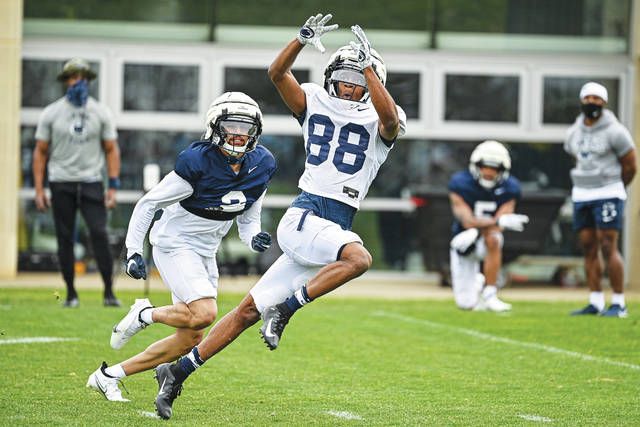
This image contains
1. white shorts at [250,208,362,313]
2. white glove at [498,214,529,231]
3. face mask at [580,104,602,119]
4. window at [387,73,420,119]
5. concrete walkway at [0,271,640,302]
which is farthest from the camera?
window at [387,73,420,119]

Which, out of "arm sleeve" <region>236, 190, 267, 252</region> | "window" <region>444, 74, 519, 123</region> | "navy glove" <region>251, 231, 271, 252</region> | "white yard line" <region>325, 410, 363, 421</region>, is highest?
"window" <region>444, 74, 519, 123</region>

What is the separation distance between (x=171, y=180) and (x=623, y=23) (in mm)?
14075

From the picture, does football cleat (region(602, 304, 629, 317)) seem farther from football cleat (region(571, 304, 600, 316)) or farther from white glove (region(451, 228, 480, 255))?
white glove (region(451, 228, 480, 255))

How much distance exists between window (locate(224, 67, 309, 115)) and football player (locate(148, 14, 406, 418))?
1175cm

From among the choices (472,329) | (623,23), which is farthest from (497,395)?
(623,23)

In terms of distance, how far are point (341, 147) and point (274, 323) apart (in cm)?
123

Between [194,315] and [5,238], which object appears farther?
[5,238]

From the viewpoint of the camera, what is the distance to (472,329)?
1248cm

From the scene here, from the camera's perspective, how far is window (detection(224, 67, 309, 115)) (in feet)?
65.7

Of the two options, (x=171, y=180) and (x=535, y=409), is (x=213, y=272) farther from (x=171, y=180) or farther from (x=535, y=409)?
(x=535, y=409)

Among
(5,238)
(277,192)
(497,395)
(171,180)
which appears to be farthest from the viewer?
(277,192)

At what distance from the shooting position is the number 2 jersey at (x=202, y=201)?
7438 millimetres

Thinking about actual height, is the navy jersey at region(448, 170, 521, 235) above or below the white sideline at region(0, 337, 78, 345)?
above

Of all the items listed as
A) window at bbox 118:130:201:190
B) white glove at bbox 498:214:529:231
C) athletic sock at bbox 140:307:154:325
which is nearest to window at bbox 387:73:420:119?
window at bbox 118:130:201:190
